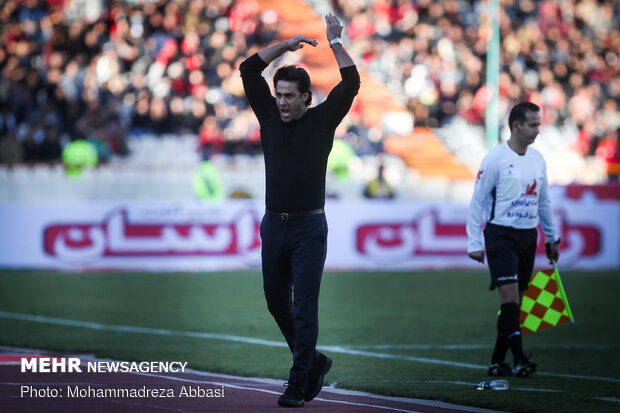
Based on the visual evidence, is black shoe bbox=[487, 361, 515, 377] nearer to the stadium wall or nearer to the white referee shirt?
the white referee shirt

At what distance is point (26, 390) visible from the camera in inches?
337

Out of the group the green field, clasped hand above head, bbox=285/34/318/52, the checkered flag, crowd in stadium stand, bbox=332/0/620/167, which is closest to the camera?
clasped hand above head, bbox=285/34/318/52

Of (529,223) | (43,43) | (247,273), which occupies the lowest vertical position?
(247,273)

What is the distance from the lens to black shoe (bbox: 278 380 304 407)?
26.3ft

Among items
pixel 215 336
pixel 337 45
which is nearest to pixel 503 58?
pixel 215 336

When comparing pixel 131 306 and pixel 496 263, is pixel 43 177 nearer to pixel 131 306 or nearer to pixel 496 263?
pixel 131 306

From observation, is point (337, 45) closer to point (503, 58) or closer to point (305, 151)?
point (305, 151)

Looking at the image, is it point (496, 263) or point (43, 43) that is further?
point (43, 43)

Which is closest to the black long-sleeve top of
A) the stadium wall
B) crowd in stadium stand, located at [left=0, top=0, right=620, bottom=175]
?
the stadium wall

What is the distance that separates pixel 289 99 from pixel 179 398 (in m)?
2.12

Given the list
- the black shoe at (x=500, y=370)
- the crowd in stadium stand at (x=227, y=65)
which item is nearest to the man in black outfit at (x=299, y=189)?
the black shoe at (x=500, y=370)

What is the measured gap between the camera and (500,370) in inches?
396

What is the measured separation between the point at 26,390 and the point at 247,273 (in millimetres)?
13767

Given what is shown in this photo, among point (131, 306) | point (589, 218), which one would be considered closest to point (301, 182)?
point (131, 306)
